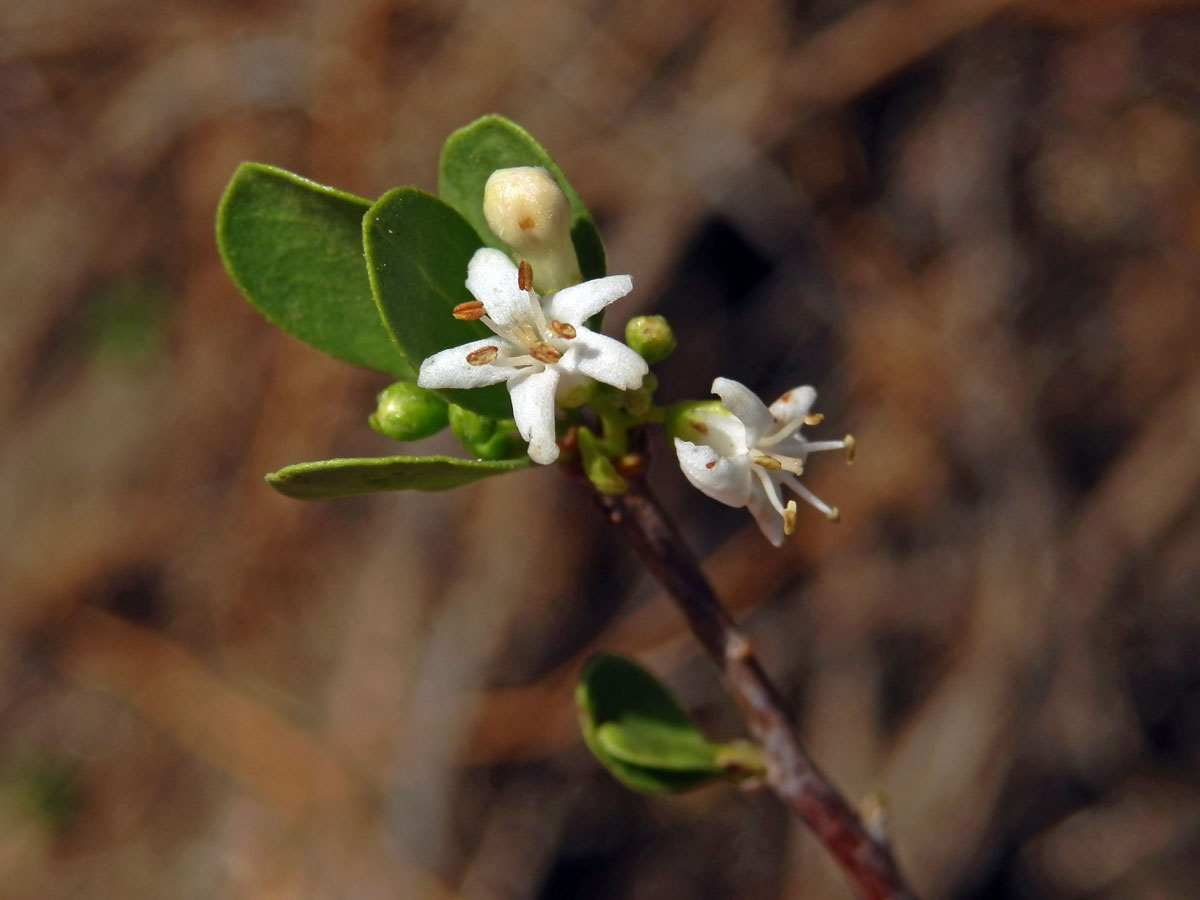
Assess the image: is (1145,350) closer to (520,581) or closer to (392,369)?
(520,581)

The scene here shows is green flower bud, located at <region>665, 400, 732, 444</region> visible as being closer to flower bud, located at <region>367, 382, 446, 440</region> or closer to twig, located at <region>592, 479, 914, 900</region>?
twig, located at <region>592, 479, 914, 900</region>

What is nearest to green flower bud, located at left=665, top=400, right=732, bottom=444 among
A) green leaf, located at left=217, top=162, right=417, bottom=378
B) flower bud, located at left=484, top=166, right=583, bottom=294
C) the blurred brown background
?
flower bud, located at left=484, top=166, right=583, bottom=294

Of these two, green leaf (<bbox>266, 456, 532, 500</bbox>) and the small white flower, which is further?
the small white flower

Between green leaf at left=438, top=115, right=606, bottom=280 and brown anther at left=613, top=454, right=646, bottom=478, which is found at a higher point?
green leaf at left=438, top=115, right=606, bottom=280

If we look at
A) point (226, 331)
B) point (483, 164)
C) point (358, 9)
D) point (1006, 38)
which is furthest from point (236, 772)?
point (1006, 38)

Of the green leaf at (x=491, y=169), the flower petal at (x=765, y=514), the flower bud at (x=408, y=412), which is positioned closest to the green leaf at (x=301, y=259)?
the flower bud at (x=408, y=412)

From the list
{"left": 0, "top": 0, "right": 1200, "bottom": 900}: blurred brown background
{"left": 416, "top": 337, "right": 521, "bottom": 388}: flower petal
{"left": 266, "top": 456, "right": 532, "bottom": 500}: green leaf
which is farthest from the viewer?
{"left": 0, "top": 0, "right": 1200, "bottom": 900}: blurred brown background
